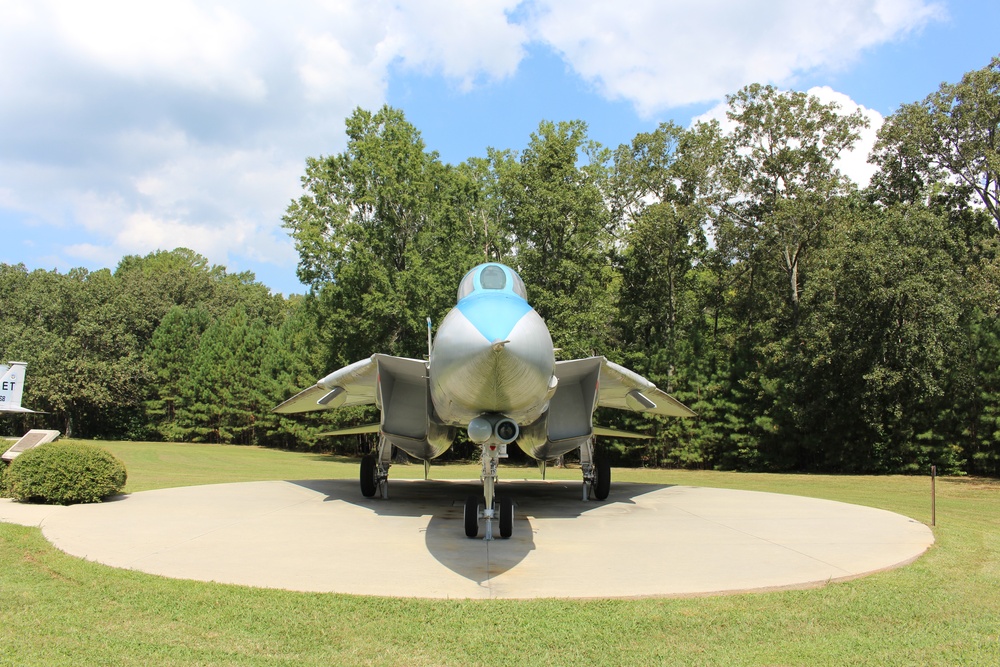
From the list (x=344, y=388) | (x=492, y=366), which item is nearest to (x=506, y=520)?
(x=492, y=366)

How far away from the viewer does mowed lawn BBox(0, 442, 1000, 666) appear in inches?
183

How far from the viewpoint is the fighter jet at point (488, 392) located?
7.12 metres

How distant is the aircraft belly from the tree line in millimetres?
22146

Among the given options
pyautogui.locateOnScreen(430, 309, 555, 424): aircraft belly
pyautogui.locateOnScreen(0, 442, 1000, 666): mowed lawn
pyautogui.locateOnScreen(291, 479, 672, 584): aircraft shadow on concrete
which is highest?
pyautogui.locateOnScreen(430, 309, 555, 424): aircraft belly

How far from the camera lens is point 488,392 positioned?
24.1 feet

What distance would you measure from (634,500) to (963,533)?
18.7ft

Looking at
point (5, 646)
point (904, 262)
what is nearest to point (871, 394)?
point (904, 262)

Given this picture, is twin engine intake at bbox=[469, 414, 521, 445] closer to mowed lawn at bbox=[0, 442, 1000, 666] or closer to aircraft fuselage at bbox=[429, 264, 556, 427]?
aircraft fuselage at bbox=[429, 264, 556, 427]

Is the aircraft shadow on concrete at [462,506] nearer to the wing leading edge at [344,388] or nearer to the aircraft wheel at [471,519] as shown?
the aircraft wheel at [471,519]

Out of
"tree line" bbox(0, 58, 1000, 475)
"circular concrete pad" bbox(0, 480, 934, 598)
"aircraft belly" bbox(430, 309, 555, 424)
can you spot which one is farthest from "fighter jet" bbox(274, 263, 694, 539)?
"tree line" bbox(0, 58, 1000, 475)

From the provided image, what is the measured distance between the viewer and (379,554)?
7.99 metres

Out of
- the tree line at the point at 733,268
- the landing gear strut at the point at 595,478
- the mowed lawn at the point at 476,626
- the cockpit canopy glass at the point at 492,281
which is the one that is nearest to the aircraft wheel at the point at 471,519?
the mowed lawn at the point at 476,626

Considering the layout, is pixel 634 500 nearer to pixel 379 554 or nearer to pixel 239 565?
pixel 379 554

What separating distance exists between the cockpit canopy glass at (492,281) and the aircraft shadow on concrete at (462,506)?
10.4 ft
